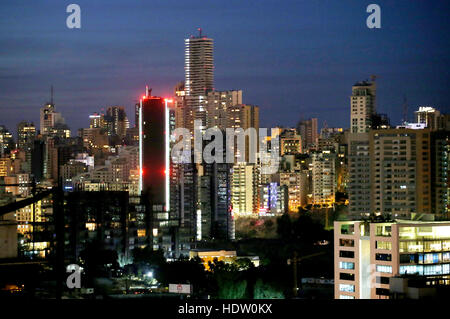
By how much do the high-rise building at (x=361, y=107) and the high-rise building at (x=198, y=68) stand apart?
18.3 feet

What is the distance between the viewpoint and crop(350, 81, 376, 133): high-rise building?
18594 millimetres

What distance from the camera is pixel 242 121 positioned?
22.2 meters

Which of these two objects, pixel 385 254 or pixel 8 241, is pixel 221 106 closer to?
pixel 385 254

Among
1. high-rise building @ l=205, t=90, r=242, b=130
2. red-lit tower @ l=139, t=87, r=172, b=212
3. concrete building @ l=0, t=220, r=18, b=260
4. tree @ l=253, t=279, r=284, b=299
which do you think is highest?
high-rise building @ l=205, t=90, r=242, b=130

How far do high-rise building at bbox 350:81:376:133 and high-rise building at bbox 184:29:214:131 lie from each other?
18.3ft

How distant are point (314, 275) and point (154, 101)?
5.05 meters

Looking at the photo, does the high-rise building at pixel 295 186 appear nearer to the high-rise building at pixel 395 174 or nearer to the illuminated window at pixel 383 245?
the high-rise building at pixel 395 174

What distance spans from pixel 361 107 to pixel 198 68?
744 centimetres

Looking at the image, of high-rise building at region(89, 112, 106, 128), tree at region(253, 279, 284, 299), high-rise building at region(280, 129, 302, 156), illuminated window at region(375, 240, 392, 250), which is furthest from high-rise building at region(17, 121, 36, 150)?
illuminated window at region(375, 240, 392, 250)

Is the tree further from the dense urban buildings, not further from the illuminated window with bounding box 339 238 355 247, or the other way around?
the illuminated window with bounding box 339 238 355 247

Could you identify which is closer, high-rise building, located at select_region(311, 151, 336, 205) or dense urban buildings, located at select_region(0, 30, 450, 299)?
dense urban buildings, located at select_region(0, 30, 450, 299)

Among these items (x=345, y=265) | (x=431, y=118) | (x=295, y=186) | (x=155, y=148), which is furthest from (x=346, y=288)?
(x=295, y=186)

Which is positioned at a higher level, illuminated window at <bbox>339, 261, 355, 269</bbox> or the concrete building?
the concrete building

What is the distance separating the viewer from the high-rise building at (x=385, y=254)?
6.65 metres
